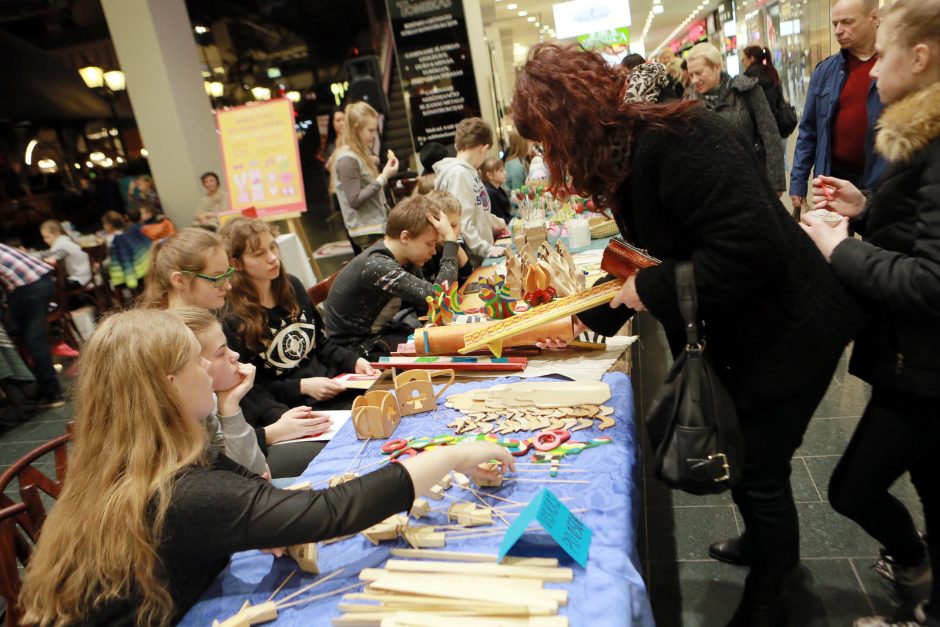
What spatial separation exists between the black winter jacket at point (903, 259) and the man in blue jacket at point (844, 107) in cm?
191

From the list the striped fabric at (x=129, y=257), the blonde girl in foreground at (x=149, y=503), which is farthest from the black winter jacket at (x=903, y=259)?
the striped fabric at (x=129, y=257)

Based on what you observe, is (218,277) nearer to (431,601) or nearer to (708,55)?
(431,601)

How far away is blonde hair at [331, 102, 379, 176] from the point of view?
4.76 meters

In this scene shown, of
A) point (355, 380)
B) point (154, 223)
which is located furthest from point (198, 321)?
point (154, 223)

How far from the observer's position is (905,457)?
153 centimetres

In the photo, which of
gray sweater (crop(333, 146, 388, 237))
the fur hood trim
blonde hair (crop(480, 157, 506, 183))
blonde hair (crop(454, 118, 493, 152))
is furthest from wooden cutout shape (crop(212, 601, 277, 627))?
blonde hair (crop(480, 157, 506, 183))

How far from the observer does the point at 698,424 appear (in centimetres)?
144

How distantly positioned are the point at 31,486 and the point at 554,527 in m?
1.24

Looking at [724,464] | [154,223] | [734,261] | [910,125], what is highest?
[910,125]

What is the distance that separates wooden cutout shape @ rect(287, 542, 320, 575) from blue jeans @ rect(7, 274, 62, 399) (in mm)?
4791

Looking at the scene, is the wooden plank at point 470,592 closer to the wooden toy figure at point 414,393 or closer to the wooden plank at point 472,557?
the wooden plank at point 472,557

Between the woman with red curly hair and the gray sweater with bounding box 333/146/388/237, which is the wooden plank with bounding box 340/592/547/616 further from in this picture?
the gray sweater with bounding box 333/146/388/237

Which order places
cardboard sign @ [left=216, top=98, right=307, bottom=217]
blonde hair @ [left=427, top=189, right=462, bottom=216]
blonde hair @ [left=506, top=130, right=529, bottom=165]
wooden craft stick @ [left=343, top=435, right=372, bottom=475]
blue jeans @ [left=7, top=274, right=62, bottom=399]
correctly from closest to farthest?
wooden craft stick @ [left=343, top=435, right=372, bottom=475] < blonde hair @ [left=427, top=189, right=462, bottom=216] < blue jeans @ [left=7, top=274, right=62, bottom=399] < cardboard sign @ [left=216, top=98, right=307, bottom=217] < blonde hair @ [left=506, top=130, right=529, bottom=165]

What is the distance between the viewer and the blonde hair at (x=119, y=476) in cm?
118
